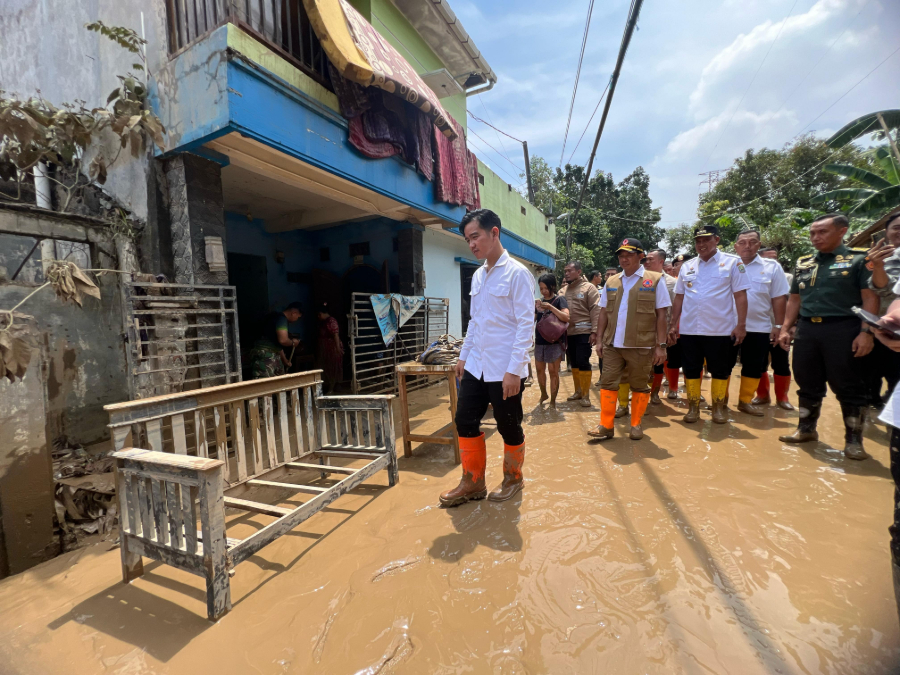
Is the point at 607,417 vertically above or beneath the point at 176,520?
beneath

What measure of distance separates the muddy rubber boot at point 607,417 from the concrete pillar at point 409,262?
4402mm

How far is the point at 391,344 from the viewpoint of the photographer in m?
7.09

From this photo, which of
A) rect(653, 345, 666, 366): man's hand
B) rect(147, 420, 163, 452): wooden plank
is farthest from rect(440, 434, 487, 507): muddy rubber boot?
rect(653, 345, 666, 366): man's hand

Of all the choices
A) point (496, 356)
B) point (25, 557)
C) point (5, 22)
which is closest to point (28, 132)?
point (25, 557)

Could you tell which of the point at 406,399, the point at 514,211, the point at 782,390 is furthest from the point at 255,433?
the point at 514,211

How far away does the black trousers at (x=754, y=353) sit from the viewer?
4070 millimetres

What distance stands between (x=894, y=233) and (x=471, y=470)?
10.4ft

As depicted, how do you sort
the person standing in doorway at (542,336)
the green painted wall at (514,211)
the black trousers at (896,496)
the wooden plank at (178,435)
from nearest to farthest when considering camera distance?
the black trousers at (896,496) < the wooden plank at (178,435) < the person standing in doorway at (542,336) < the green painted wall at (514,211)

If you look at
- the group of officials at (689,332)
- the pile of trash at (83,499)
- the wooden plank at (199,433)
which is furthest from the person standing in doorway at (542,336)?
the pile of trash at (83,499)

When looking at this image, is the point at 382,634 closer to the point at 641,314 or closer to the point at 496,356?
the point at 496,356

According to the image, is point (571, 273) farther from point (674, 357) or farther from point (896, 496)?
point (896, 496)

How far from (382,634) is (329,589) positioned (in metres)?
0.43

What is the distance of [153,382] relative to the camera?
3674mm

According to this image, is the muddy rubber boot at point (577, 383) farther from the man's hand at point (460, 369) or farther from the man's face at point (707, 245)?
the man's hand at point (460, 369)
